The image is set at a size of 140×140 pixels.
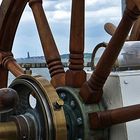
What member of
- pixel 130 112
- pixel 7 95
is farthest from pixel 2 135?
pixel 130 112

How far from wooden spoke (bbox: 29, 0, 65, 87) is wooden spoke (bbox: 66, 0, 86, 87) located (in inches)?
1.9

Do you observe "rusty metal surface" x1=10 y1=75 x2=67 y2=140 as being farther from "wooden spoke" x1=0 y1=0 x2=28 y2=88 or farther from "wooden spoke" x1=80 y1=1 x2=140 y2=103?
"wooden spoke" x1=0 y1=0 x2=28 y2=88

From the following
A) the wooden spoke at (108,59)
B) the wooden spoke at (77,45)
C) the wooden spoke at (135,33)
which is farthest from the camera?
the wooden spoke at (135,33)

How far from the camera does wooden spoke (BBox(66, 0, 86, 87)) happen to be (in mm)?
822

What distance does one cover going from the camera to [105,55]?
0.76m

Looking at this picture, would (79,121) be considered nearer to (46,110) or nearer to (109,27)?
(46,110)

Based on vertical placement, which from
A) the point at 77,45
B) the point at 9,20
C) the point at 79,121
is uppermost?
the point at 9,20

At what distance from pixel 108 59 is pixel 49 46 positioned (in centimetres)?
21

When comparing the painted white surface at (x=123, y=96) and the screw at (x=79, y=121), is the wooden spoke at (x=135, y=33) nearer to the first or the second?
the painted white surface at (x=123, y=96)

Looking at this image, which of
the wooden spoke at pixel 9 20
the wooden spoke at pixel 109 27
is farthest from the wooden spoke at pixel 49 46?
the wooden spoke at pixel 109 27

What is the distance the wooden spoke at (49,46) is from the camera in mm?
903

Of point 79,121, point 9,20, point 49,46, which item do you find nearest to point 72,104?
point 79,121

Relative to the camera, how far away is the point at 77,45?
83 cm

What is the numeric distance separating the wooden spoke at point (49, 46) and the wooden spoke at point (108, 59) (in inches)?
3.6
